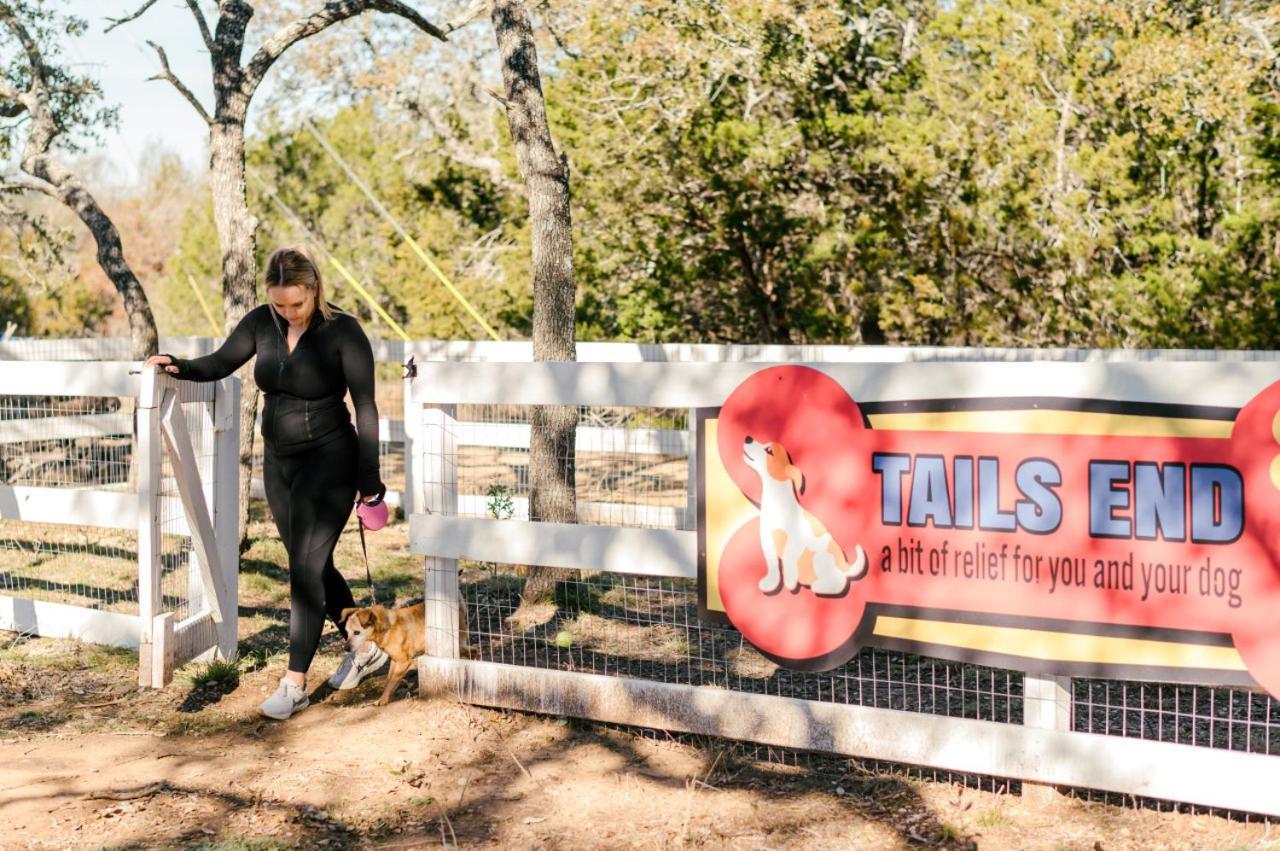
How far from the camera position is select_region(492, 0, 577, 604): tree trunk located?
686cm

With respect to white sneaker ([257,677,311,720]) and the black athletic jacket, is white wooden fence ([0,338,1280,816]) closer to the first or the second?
the black athletic jacket

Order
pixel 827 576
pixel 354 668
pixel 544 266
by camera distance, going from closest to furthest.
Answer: pixel 827 576, pixel 354 668, pixel 544 266

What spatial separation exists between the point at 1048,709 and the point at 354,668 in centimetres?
289

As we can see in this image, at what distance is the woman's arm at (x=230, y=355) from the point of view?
16.8ft

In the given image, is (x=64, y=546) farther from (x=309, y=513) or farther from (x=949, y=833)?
(x=949, y=833)

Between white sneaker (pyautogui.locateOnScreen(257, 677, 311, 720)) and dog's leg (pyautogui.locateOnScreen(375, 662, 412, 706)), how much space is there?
1.07 feet

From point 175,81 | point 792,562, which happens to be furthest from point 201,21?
point 792,562

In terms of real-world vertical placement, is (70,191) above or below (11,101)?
below

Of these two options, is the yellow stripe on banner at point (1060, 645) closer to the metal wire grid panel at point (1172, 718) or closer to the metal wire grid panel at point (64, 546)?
the metal wire grid panel at point (1172, 718)

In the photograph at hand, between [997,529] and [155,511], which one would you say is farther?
[155,511]

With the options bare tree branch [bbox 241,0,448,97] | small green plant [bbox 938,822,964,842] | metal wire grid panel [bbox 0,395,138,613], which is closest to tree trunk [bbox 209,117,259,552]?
bare tree branch [bbox 241,0,448,97]

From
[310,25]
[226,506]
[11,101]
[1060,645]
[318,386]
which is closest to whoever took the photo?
[1060,645]

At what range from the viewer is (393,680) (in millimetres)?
5234

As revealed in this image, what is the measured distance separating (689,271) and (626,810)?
45.3ft
